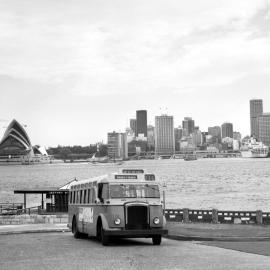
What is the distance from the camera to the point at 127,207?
2266 cm

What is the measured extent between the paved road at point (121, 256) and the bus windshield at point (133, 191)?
1.88m

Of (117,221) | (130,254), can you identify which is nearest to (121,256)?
(130,254)

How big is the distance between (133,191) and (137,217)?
3.53ft

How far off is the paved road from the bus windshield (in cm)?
188

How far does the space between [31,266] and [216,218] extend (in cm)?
1956

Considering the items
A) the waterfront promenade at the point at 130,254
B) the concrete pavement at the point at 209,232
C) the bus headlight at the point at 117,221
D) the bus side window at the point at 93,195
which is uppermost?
the bus side window at the point at 93,195

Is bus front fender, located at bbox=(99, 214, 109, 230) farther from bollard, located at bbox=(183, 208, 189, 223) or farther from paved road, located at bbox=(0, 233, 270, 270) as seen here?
bollard, located at bbox=(183, 208, 189, 223)

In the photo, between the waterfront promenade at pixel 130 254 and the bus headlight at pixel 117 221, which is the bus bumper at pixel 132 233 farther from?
the waterfront promenade at pixel 130 254

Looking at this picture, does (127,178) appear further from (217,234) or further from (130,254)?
(217,234)

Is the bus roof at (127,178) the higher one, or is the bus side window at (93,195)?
A: the bus roof at (127,178)

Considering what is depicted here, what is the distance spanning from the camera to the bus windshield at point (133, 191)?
75.8 feet

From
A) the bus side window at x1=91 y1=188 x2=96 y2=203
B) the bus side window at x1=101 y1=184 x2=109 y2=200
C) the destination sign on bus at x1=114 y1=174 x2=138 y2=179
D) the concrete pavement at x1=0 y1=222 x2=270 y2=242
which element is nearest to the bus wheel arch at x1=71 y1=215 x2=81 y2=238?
the bus side window at x1=91 y1=188 x2=96 y2=203

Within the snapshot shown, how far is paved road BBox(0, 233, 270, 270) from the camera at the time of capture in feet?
53.0

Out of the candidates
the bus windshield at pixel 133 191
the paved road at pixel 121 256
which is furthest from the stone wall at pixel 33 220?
the bus windshield at pixel 133 191
